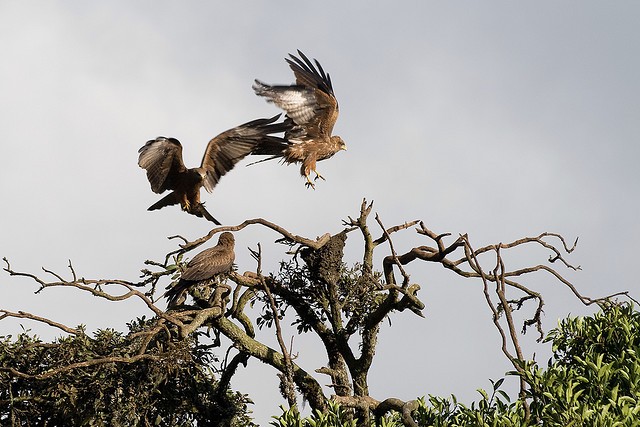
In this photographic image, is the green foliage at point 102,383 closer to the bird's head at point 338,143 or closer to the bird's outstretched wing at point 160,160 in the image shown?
the bird's outstretched wing at point 160,160

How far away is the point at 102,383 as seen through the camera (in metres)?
7.64

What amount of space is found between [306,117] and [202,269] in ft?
10.5

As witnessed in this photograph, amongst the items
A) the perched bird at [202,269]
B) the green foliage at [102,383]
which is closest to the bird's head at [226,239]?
the perched bird at [202,269]

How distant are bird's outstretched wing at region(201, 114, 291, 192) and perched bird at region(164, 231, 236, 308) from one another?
172cm

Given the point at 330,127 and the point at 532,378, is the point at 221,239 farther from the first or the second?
the point at 532,378

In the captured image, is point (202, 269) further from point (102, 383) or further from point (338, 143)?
point (338, 143)

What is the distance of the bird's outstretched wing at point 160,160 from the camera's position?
9562 mm

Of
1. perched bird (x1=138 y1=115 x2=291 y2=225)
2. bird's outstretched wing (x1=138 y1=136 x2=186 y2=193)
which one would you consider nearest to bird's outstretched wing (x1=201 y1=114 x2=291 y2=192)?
perched bird (x1=138 y1=115 x2=291 y2=225)

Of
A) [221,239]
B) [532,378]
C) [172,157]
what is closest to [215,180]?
[172,157]

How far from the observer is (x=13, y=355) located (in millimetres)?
8070

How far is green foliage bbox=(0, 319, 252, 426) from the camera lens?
767 cm

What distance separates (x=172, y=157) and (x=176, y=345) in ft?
9.14

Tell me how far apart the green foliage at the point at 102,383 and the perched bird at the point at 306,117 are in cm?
295

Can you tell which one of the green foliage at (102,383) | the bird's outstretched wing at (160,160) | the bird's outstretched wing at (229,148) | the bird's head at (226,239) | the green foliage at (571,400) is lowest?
the green foliage at (571,400)
